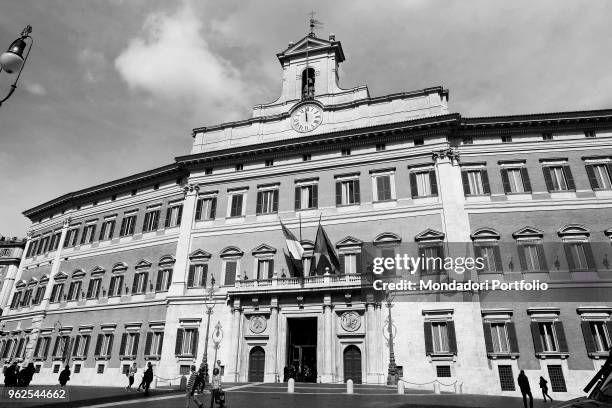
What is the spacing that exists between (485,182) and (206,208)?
2094 centimetres

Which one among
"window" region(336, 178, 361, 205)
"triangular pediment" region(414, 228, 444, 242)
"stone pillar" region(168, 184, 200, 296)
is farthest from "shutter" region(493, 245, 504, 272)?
"stone pillar" region(168, 184, 200, 296)

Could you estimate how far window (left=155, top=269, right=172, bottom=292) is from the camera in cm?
3154

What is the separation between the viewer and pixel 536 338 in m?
22.8

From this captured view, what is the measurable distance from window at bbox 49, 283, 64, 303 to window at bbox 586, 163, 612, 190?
4344cm

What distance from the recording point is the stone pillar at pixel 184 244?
99.3ft

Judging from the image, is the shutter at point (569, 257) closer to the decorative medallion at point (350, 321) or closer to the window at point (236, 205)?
the decorative medallion at point (350, 321)

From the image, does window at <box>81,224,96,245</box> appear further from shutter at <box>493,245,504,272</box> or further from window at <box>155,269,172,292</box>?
shutter at <box>493,245,504,272</box>

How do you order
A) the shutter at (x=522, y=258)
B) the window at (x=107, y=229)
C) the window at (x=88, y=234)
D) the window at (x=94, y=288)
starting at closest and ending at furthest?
the shutter at (x=522, y=258)
the window at (x=94, y=288)
the window at (x=107, y=229)
the window at (x=88, y=234)

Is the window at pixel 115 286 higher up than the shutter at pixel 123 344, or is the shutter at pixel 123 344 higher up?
the window at pixel 115 286

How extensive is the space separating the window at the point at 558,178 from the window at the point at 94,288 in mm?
35838

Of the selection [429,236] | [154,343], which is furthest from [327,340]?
[154,343]

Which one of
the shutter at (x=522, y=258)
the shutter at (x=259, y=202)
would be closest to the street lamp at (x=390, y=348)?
the shutter at (x=522, y=258)

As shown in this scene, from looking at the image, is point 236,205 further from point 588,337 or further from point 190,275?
point 588,337

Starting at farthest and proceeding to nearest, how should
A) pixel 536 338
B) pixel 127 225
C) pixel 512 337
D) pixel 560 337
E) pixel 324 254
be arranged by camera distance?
pixel 127 225, pixel 324 254, pixel 512 337, pixel 536 338, pixel 560 337
